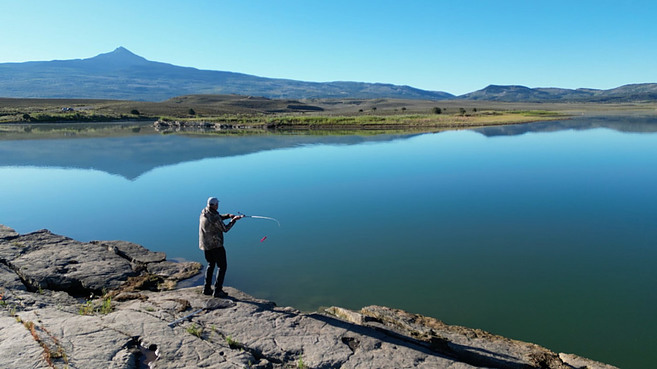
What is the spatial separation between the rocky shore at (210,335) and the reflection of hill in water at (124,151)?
17.5m

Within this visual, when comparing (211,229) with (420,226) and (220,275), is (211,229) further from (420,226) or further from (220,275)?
(420,226)

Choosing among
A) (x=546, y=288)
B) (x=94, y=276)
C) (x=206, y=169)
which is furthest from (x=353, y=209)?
(x=206, y=169)

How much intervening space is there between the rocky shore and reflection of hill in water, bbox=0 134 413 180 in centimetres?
1753

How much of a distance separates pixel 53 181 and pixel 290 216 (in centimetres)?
1606

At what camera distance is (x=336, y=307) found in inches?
323

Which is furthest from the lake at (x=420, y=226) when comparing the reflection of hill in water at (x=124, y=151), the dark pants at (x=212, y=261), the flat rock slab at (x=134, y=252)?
the dark pants at (x=212, y=261)

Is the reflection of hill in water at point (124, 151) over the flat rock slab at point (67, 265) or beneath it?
over

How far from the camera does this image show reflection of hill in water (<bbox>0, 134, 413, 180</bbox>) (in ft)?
95.0

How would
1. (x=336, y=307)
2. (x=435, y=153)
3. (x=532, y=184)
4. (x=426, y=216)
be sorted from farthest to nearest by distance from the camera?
(x=435, y=153), (x=532, y=184), (x=426, y=216), (x=336, y=307)

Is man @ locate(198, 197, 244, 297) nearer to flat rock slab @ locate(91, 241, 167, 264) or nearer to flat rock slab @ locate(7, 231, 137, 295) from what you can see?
flat rock slab @ locate(7, 231, 137, 295)

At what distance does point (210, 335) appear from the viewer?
655 centimetres

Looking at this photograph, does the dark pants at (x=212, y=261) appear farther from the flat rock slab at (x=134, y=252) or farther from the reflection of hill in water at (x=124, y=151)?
the reflection of hill in water at (x=124, y=151)

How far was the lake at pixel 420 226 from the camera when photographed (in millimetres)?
8516

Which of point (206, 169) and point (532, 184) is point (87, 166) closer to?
point (206, 169)
